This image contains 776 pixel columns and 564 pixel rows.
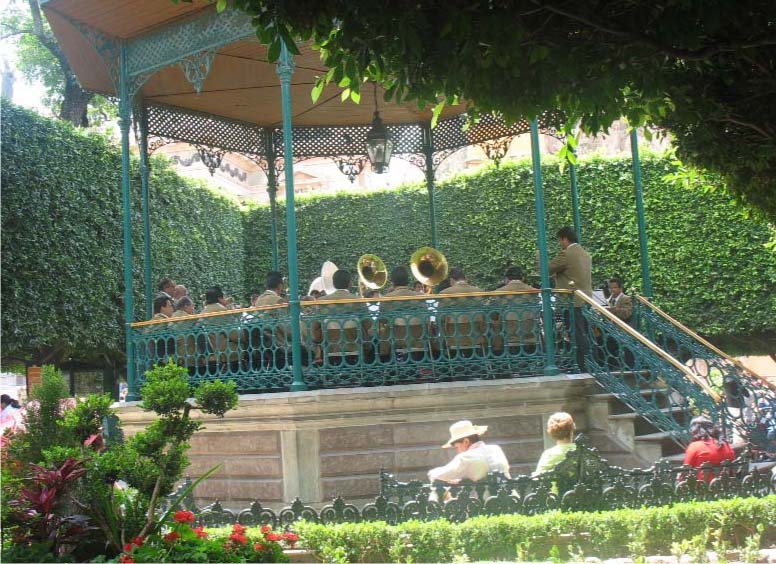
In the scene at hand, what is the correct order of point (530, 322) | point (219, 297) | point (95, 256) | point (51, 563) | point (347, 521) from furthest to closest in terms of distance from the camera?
point (95, 256)
point (219, 297)
point (530, 322)
point (347, 521)
point (51, 563)

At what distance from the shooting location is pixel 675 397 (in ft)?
39.0

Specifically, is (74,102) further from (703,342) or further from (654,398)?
(654,398)

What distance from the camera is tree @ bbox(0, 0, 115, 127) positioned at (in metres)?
20.2

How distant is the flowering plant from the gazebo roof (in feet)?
17.6

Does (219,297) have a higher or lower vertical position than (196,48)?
lower

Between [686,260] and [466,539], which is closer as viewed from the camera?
[466,539]

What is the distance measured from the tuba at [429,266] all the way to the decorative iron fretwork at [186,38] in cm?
341

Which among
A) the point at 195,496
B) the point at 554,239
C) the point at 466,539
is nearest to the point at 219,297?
the point at 195,496

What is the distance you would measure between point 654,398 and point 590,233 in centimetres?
949

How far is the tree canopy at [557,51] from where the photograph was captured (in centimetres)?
446

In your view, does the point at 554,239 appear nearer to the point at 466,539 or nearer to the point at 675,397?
the point at 675,397

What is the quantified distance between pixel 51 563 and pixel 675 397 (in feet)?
28.1

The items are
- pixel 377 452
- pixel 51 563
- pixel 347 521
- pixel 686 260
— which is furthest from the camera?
pixel 686 260

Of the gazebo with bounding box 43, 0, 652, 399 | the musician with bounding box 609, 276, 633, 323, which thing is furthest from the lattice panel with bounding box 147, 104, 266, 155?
the musician with bounding box 609, 276, 633, 323
